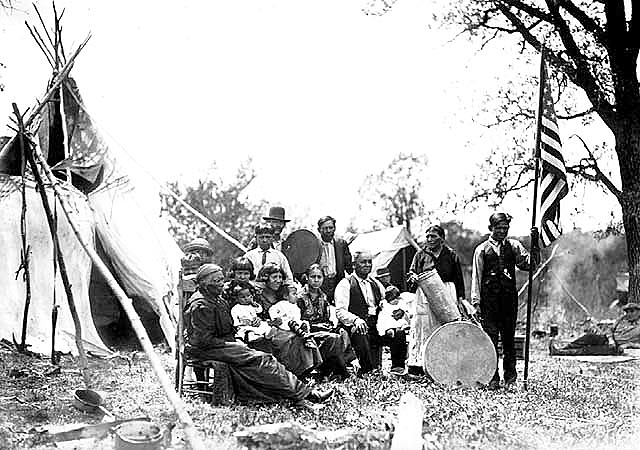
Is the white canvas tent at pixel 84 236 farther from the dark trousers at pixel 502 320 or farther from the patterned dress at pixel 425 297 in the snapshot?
the dark trousers at pixel 502 320

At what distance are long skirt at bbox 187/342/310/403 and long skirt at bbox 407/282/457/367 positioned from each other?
193 centimetres

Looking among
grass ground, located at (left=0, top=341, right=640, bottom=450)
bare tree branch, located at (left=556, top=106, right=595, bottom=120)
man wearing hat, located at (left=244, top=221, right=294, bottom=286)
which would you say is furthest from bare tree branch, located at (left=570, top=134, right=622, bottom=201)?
man wearing hat, located at (left=244, top=221, right=294, bottom=286)

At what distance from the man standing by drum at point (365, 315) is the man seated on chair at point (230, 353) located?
165 cm

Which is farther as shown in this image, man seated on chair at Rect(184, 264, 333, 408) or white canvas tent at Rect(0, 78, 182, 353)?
white canvas tent at Rect(0, 78, 182, 353)

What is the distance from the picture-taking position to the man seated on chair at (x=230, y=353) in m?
6.35

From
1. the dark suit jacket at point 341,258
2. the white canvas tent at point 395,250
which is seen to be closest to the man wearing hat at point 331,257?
the dark suit jacket at point 341,258

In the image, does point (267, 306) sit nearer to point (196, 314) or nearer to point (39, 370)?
point (196, 314)

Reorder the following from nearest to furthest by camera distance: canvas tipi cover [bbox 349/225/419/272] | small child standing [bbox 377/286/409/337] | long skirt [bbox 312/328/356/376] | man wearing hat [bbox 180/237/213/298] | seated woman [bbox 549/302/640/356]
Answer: long skirt [bbox 312/328/356/376] → man wearing hat [bbox 180/237/213/298] → small child standing [bbox 377/286/409/337] → seated woman [bbox 549/302/640/356] → canvas tipi cover [bbox 349/225/419/272]

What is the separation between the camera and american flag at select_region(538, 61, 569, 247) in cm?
785

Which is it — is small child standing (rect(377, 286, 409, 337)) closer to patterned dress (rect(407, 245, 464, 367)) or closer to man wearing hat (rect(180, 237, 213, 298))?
patterned dress (rect(407, 245, 464, 367))

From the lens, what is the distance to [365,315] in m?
8.39

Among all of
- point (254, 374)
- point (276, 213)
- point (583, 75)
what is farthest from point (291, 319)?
point (583, 75)

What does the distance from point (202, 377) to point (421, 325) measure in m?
2.32

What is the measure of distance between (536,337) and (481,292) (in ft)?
25.3
